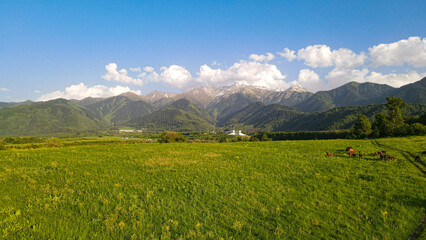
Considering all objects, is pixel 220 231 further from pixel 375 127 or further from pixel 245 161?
pixel 375 127

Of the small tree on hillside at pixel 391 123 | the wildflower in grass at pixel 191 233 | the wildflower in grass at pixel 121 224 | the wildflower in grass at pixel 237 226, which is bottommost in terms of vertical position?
A: the wildflower in grass at pixel 237 226

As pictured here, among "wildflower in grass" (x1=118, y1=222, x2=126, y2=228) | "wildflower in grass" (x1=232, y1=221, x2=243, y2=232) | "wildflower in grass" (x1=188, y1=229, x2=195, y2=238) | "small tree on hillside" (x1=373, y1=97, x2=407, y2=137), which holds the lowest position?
"wildflower in grass" (x1=232, y1=221, x2=243, y2=232)

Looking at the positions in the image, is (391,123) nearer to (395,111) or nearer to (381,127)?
(381,127)

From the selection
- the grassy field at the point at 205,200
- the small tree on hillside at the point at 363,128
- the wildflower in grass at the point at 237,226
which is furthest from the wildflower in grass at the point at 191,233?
the small tree on hillside at the point at 363,128

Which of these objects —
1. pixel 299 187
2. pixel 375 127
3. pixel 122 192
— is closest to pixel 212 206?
pixel 122 192

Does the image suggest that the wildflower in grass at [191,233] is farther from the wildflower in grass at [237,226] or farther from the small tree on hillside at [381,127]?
the small tree on hillside at [381,127]

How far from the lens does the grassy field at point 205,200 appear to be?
1101cm

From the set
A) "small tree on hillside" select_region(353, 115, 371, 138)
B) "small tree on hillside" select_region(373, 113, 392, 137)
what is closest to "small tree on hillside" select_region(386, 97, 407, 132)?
"small tree on hillside" select_region(373, 113, 392, 137)

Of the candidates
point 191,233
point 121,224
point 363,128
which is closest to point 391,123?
point 363,128

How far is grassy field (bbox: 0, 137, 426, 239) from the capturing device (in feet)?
36.1

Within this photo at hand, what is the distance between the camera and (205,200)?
1462cm

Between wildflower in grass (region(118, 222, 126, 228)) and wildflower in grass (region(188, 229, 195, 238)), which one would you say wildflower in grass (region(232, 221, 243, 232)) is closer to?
wildflower in grass (region(188, 229, 195, 238))

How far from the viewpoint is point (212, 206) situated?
1383 cm

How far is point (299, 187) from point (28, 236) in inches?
747
